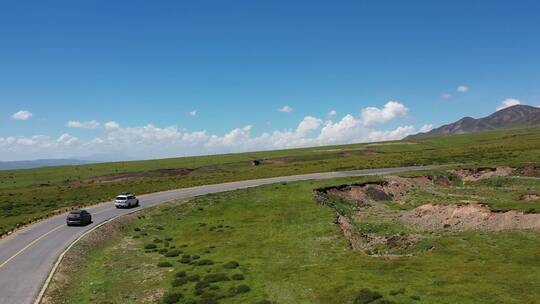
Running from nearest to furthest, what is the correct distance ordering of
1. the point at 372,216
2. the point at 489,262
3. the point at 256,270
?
the point at 489,262 → the point at 256,270 → the point at 372,216

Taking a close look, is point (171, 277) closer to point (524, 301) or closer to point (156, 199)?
point (524, 301)

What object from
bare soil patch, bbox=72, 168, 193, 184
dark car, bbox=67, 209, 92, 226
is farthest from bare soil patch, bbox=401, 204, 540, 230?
bare soil patch, bbox=72, 168, 193, 184

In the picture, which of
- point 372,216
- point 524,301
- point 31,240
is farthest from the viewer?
point 372,216

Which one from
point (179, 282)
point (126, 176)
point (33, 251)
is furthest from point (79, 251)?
point (126, 176)

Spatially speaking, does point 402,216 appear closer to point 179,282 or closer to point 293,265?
point 293,265

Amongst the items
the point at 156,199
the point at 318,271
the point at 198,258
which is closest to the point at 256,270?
the point at 318,271

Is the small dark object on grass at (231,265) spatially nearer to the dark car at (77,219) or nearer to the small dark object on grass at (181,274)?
the small dark object on grass at (181,274)

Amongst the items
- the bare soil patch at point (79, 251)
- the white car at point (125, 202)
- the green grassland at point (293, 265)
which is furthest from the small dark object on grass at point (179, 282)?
the white car at point (125, 202)
